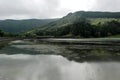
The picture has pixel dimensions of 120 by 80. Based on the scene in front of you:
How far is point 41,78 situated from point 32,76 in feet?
6.43

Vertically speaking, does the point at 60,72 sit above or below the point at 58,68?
above

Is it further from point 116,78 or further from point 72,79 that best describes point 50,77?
point 116,78

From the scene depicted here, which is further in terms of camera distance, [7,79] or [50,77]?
[50,77]

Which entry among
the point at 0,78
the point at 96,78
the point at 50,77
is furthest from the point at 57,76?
the point at 0,78

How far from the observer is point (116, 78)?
2877 centimetres

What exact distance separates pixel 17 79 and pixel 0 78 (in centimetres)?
211

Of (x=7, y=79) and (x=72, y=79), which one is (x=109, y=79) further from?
(x=7, y=79)

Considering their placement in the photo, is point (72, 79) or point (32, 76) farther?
point (32, 76)

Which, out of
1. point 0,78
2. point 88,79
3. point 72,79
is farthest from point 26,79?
point 88,79

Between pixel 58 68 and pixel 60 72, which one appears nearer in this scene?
pixel 60 72

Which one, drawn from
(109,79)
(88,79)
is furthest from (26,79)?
(109,79)

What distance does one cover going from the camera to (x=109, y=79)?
1117 inches

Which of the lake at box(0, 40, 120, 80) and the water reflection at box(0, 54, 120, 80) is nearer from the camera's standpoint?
the water reflection at box(0, 54, 120, 80)

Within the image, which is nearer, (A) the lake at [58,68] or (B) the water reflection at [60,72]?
(B) the water reflection at [60,72]
